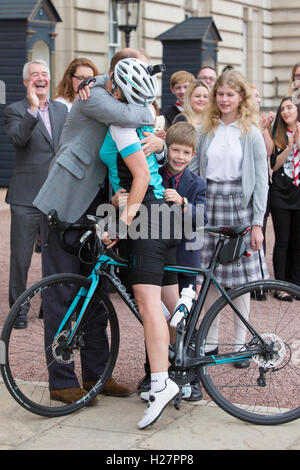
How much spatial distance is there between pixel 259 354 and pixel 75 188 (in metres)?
1.21

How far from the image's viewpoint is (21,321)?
14.6 feet

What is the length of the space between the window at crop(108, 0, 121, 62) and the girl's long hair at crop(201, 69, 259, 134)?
13.9 meters

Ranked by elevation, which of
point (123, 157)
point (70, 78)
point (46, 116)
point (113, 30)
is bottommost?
point (123, 157)

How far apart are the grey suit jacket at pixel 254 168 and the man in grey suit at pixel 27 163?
5.45 feet

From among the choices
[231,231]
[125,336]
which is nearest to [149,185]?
[231,231]

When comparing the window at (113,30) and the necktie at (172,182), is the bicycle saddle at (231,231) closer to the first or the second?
the necktie at (172,182)

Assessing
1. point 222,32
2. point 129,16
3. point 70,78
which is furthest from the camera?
point 222,32

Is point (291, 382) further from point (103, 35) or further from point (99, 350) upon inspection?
point (103, 35)

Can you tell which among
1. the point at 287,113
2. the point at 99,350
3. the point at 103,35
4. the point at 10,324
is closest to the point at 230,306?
the point at 99,350

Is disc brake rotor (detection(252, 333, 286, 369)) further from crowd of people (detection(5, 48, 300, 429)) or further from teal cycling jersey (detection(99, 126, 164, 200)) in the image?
teal cycling jersey (detection(99, 126, 164, 200))

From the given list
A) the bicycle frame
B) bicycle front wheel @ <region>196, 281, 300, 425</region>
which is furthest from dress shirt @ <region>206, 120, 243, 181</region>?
the bicycle frame

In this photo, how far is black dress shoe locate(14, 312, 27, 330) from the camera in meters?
4.34

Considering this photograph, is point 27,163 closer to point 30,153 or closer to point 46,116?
point 30,153

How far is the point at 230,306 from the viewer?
14.6 ft
